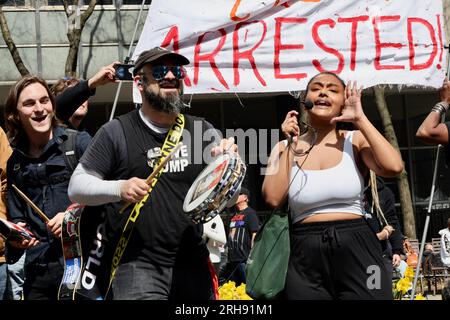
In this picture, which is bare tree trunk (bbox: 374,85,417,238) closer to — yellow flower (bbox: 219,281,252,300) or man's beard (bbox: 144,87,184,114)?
yellow flower (bbox: 219,281,252,300)

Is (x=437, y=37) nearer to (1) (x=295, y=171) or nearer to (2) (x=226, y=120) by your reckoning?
(1) (x=295, y=171)

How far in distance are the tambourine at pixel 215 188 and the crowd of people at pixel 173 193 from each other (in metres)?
0.11

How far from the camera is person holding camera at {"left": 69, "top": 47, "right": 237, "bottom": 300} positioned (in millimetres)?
4652

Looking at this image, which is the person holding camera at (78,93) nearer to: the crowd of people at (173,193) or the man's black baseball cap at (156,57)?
the crowd of people at (173,193)

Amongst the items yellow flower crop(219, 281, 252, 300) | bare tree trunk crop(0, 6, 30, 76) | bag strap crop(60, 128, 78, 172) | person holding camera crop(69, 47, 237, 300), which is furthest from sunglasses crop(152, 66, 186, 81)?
bare tree trunk crop(0, 6, 30, 76)

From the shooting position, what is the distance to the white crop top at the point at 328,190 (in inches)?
191

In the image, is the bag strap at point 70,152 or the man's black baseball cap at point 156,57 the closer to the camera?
the man's black baseball cap at point 156,57

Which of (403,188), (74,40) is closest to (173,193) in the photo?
(74,40)

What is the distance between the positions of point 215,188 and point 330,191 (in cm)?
71

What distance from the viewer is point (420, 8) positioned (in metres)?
7.29

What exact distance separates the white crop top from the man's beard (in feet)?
2.36

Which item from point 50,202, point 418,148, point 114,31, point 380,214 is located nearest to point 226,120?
point 114,31

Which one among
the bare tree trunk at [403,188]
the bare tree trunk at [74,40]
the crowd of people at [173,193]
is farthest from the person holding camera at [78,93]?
the bare tree trunk at [403,188]

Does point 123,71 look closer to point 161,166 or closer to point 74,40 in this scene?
point 161,166
